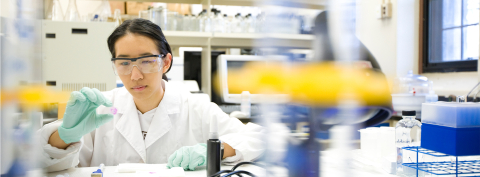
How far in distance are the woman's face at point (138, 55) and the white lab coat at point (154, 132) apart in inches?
5.8

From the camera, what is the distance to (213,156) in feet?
3.28

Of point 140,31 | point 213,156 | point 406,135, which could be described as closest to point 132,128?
point 140,31

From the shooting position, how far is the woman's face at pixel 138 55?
135 cm

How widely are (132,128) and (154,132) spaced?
3.8 inches

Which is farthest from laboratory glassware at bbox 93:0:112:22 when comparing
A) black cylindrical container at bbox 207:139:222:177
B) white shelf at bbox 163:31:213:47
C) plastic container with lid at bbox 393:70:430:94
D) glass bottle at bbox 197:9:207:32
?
plastic container with lid at bbox 393:70:430:94

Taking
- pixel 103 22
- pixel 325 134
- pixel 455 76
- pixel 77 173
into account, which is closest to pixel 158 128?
pixel 77 173

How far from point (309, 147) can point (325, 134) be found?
0.03 m

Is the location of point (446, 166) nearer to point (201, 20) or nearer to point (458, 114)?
point (458, 114)

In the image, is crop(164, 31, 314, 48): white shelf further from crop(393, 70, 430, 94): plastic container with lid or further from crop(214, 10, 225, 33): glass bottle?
crop(393, 70, 430, 94): plastic container with lid

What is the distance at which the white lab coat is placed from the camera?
4.78 ft

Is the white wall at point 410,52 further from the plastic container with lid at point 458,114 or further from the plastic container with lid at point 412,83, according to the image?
the plastic container with lid at point 458,114

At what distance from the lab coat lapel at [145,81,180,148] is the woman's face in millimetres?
130

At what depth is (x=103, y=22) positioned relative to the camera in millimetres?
2170

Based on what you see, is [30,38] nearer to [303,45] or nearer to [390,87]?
[303,45]
